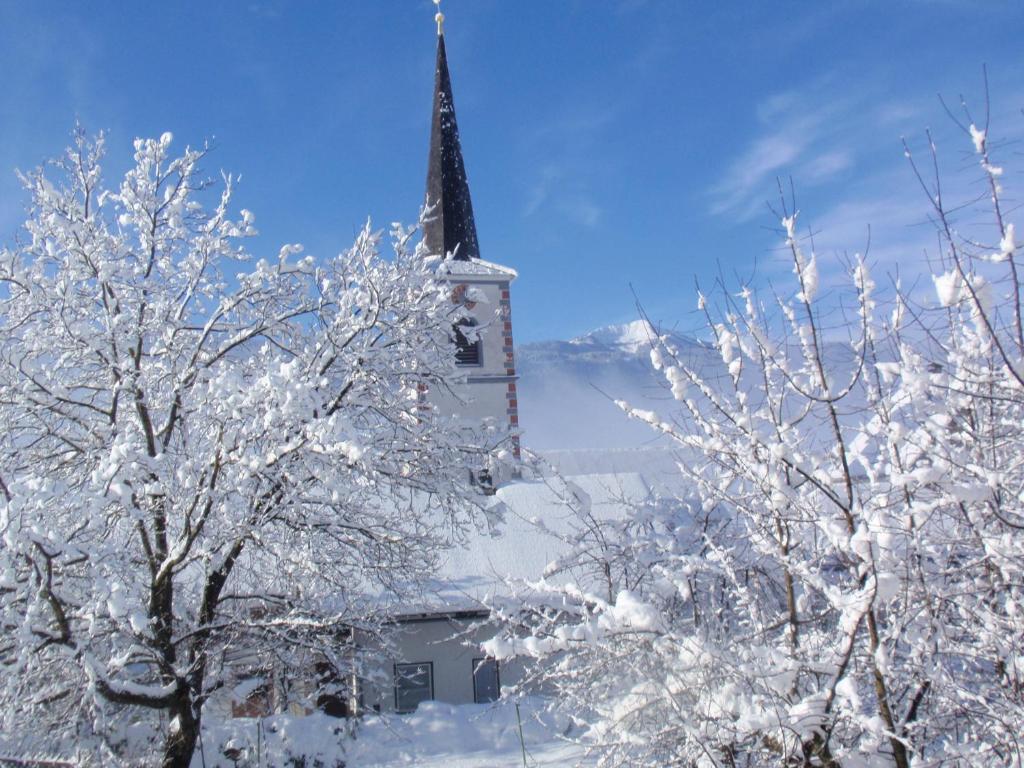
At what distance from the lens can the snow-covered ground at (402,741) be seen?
10344 millimetres

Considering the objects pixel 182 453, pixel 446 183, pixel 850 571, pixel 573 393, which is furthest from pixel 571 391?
pixel 850 571

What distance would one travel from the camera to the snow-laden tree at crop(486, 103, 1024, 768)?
3961 millimetres

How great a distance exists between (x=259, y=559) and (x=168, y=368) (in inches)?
97.4

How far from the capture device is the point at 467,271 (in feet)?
69.8

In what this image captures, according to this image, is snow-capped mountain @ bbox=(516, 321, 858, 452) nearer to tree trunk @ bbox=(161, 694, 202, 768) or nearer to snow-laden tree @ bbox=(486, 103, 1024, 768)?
tree trunk @ bbox=(161, 694, 202, 768)

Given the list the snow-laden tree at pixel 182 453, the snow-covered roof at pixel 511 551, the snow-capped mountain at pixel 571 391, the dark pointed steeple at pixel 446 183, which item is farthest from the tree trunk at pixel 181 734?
the snow-capped mountain at pixel 571 391

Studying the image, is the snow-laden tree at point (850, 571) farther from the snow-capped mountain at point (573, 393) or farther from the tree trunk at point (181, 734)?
the snow-capped mountain at point (573, 393)

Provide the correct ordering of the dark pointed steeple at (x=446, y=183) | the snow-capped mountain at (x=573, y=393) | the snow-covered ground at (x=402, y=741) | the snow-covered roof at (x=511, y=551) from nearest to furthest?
1. the snow-covered ground at (x=402, y=741)
2. the snow-covered roof at (x=511, y=551)
3. the dark pointed steeple at (x=446, y=183)
4. the snow-capped mountain at (x=573, y=393)

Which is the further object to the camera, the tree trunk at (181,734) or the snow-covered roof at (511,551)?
the snow-covered roof at (511,551)

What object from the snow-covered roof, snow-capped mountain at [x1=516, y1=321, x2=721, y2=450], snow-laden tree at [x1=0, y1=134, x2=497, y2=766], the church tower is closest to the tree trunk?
snow-laden tree at [x1=0, y1=134, x2=497, y2=766]

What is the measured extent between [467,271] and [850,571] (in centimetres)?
1740

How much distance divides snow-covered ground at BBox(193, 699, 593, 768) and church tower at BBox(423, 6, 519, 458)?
23.1 feet

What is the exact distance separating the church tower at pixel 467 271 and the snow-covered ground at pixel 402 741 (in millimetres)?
7039

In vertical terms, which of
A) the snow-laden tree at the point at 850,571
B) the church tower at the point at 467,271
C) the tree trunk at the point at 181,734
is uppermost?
the church tower at the point at 467,271
